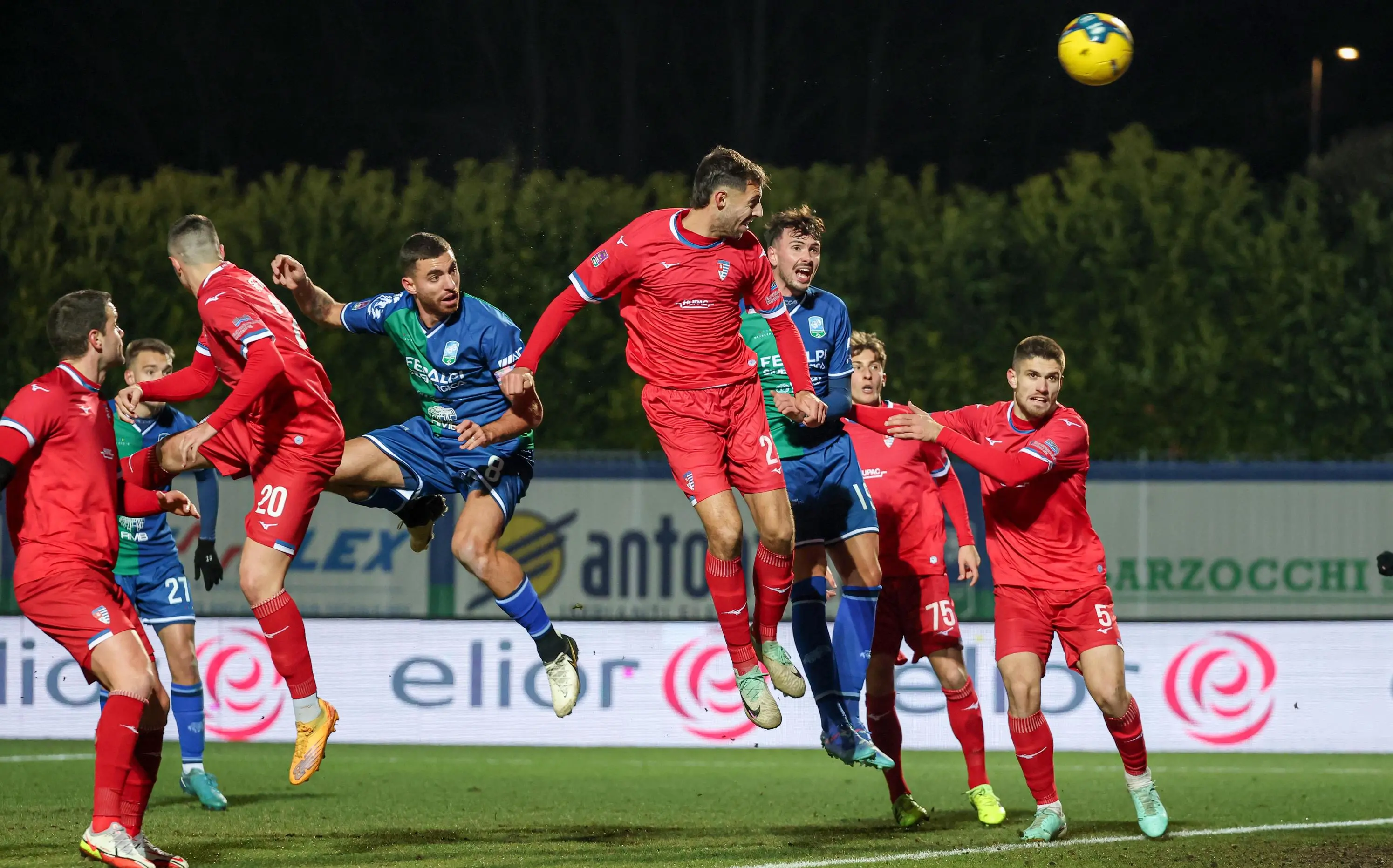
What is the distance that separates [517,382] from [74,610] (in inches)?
90.5

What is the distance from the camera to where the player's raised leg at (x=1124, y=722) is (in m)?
8.83

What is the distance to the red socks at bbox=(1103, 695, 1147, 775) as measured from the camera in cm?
911

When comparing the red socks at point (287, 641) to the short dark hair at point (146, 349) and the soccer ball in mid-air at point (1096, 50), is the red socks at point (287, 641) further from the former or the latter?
the soccer ball in mid-air at point (1096, 50)

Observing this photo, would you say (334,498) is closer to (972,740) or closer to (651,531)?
(651,531)

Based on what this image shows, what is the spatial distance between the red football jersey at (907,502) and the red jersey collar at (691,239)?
1936mm

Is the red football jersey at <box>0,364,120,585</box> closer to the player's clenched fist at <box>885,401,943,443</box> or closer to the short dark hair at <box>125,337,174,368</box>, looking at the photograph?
the short dark hair at <box>125,337,174,368</box>

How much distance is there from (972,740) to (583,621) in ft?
17.8

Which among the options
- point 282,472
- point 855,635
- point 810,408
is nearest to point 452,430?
point 282,472

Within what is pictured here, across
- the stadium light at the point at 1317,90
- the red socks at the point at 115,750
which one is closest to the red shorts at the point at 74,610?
the red socks at the point at 115,750

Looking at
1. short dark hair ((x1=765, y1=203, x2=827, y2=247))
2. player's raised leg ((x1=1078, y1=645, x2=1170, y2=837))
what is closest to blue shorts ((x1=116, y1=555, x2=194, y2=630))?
short dark hair ((x1=765, y1=203, x2=827, y2=247))

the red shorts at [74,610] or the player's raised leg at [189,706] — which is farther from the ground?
the red shorts at [74,610]

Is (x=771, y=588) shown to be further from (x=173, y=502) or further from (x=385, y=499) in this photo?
(x=173, y=502)

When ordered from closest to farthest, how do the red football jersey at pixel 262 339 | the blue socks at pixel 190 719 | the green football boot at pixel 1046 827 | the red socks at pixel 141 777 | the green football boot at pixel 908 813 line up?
the red socks at pixel 141 777, the red football jersey at pixel 262 339, the green football boot at pixel 1046 827, the green football boot at pixel 908 813, the blue socks at pixel 190 719

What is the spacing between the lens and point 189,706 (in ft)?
35.7
